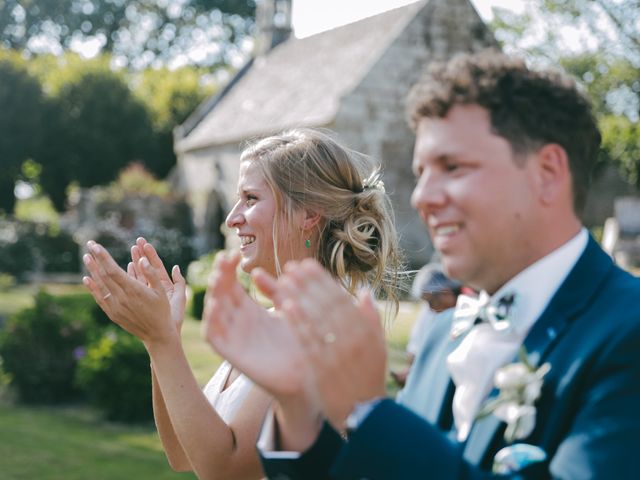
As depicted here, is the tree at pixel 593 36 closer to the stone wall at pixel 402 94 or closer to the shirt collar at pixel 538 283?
the stone wall at pixel 402 94

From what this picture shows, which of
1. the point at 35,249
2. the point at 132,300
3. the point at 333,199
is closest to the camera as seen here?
the point at 132,300

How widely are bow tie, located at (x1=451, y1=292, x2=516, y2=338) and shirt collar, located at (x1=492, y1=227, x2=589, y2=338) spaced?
0.01 meters

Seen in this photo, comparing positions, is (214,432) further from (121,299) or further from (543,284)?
(543,284)

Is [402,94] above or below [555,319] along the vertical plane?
above

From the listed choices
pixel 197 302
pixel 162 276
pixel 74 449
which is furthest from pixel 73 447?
pixel 197 302

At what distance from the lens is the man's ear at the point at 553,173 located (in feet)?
5.04

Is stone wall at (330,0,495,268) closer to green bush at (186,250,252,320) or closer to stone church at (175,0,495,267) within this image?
stone church at (175,0,495,267)

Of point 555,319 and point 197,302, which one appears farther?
point 197,302

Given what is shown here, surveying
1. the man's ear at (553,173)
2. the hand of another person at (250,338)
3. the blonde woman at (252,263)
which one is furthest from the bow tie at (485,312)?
the blonde woman at (252,263)

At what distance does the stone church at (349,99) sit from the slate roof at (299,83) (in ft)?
Answer: 0.16

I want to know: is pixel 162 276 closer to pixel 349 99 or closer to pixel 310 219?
pixel 310 219

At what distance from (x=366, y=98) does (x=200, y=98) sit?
65.4 ft

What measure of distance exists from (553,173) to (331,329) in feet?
1.73

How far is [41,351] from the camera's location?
10320 millimetres
